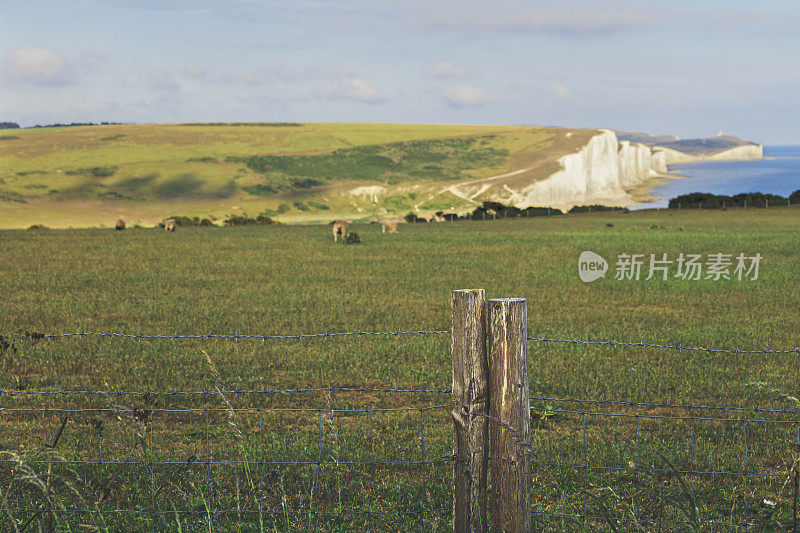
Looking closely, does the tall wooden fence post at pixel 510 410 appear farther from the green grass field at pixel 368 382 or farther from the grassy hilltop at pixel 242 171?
the grassy hilltop at pixel 242 171

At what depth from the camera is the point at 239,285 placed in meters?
22.4

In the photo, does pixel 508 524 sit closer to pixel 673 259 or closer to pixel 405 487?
pixel 405 487

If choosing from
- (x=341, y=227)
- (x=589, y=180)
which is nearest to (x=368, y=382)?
(x=341, y=227)

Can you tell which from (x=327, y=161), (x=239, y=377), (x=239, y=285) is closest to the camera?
(x=239, y=377)

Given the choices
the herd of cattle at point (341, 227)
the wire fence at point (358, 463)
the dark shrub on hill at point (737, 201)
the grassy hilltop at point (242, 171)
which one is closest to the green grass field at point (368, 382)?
the wire fence at point (358, 463)

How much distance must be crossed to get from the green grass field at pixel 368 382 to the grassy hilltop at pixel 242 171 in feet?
271

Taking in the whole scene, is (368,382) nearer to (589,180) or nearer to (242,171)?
(589,180)

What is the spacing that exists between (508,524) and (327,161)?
525 ft

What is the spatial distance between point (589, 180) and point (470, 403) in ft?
479

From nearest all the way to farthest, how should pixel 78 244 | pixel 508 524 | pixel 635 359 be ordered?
pixel 508 524, pixel 635 359, pixel 78 244

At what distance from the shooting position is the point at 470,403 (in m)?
4.55

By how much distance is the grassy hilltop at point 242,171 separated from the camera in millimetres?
120000

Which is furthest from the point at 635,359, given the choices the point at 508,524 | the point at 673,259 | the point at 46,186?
the point at 46,186

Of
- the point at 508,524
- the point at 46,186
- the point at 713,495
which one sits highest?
the point at 46,186
